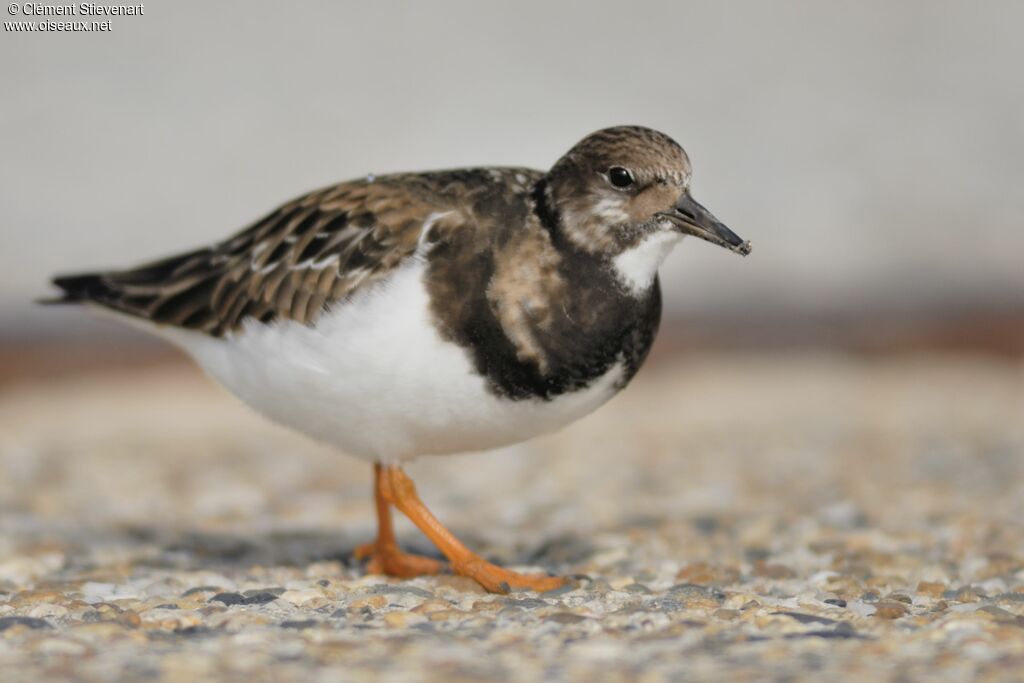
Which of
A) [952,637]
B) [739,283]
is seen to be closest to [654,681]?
[952,637]

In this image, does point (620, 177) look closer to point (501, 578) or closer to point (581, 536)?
point (501, 578)

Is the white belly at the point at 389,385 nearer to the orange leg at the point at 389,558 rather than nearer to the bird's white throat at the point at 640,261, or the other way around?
the bird's white throat at the point at 640,261

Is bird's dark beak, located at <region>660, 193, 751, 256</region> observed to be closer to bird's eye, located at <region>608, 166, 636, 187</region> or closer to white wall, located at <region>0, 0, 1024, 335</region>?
bird's eye, located at <region>608, 166, 636, 187</region>

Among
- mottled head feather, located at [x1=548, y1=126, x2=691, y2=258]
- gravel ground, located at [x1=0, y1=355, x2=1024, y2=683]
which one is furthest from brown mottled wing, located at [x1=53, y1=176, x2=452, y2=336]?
gravel ground, located at [x1=0, y1=355, x2=1024, y2=683]

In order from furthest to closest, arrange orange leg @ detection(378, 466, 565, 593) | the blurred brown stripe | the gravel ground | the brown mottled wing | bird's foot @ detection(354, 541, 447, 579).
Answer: the blurred brown stripe < bird's foot @ detection(354, 541, 447, 579) < orange leg @ detection(378, 466, 565, 593) < the brown mottled wing < the gravel ground

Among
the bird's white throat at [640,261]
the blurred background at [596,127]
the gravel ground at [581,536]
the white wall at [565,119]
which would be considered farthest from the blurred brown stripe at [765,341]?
the bird's white throat at [640,261]
